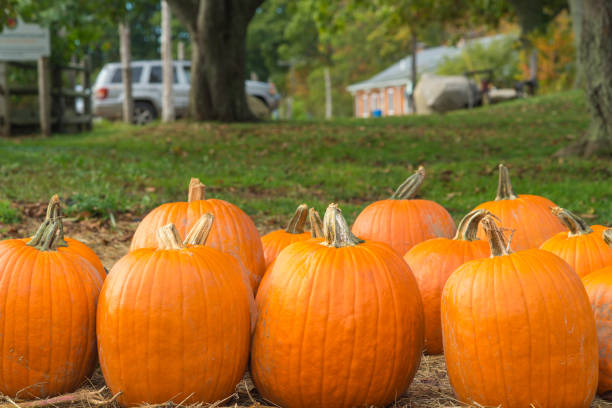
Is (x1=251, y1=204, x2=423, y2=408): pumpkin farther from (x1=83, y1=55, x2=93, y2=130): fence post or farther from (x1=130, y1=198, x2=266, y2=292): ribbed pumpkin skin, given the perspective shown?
(x1=83, y1=55, x2=93, y2=130): fence post

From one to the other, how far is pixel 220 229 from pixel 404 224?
118cm

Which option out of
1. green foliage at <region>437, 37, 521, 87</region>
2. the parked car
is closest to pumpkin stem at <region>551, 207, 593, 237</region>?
the parked car

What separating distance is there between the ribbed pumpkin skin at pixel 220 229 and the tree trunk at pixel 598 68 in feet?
24.1

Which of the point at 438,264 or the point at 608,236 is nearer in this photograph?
the point at 608,236

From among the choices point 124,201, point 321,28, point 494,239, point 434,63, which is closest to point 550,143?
point 321,28

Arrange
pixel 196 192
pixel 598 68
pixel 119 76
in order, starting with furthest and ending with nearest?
pixel 119 76 → pixel 598 68 → pixel 196 192

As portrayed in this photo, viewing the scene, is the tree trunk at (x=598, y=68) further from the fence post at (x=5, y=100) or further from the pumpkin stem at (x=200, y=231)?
the fence post at (x=5, y=100)

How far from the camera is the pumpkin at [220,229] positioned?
302cm

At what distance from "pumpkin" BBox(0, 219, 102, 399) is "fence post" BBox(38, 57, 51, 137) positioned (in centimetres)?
1321

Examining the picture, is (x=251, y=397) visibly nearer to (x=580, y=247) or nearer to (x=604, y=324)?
(x=604, y=324)

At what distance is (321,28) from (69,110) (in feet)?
23.0

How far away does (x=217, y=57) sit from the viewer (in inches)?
600

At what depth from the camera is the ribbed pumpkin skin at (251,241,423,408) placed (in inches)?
95.0

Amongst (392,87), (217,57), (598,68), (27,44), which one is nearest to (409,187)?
(598,68)
